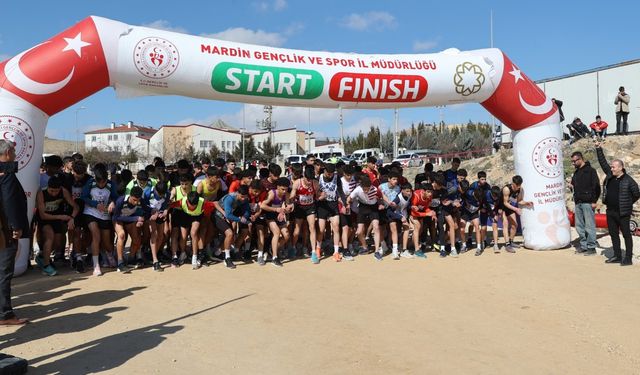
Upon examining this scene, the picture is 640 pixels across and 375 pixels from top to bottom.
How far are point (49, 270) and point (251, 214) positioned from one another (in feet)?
9.86

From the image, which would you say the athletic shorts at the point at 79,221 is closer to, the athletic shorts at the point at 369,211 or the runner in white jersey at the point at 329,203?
the runner in white jersey at the point at 329,203

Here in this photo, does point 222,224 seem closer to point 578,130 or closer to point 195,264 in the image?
point 195,264

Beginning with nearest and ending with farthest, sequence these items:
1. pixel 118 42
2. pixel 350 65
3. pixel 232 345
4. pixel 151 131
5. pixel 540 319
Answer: pixel 232 345, pixel 540 319, pixel 118 42, pixel 350 65, pixel 151 131

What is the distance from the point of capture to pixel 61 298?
5.57 meters

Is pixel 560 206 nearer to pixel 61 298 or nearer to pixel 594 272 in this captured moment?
pixel 594 272

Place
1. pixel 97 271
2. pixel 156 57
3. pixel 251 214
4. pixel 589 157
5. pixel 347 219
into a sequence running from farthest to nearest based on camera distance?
pixel 589 157
pixel 347 219
pixel 251 214
pixel 97 271
pixel 156 57

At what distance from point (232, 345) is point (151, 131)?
259ft

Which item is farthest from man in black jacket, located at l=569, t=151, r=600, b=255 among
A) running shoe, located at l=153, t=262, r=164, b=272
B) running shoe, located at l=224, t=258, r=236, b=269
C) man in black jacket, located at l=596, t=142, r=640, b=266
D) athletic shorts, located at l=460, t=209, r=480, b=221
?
running shoe, located at l=153, t=262, r=164, b=272

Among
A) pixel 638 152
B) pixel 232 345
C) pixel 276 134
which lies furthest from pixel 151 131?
pixel 232 345

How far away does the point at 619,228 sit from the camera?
24.0 feet

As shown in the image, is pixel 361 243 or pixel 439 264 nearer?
pixel 439 264

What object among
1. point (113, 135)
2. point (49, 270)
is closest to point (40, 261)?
point (49, 270)

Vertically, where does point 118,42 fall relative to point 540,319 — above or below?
above

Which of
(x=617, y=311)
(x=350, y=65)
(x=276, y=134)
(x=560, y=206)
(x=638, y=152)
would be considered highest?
(x=276, y=134)
